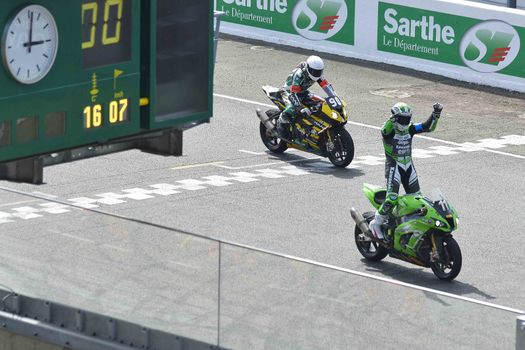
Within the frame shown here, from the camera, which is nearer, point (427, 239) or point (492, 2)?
point (427, 239)

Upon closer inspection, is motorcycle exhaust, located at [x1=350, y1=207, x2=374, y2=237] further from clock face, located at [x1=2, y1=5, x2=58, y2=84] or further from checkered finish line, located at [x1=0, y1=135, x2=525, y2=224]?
clock face, located at [x1=2, y1=5, x2=58, y2=84]

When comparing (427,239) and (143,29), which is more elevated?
(143,29)

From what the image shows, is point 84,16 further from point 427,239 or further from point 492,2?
point 492,2

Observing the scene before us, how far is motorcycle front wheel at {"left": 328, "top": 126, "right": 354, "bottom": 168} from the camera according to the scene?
26141mm

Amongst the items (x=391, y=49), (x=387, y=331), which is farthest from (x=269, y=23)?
(x=387, y=331)

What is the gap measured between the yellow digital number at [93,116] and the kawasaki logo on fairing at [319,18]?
18.5m

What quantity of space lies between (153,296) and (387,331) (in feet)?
7.56

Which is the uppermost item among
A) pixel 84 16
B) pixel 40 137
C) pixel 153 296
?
pixel 84 16

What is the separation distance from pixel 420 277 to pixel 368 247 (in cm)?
92

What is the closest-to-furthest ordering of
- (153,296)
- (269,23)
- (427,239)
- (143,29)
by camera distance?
1. (153,296)
2. (143,29)
3. (427,239)
4. (269,23)

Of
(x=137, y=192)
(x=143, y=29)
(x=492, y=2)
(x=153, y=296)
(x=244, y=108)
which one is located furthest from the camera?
(x=492, y=2)

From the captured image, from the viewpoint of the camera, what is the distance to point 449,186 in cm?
2581

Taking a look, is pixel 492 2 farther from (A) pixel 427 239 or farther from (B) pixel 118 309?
(B) pixel 118 309

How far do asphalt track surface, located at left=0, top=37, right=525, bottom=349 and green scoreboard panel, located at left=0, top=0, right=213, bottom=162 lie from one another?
82 cm
